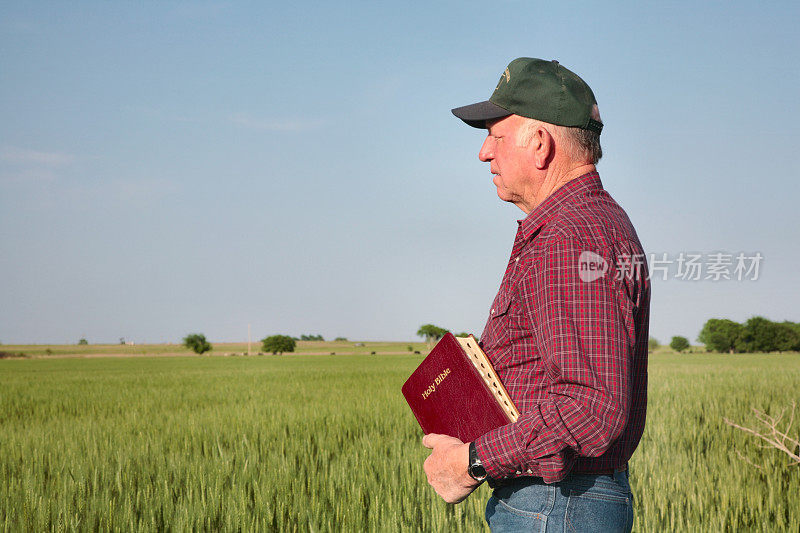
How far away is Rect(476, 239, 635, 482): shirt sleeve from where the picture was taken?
1.33 meters

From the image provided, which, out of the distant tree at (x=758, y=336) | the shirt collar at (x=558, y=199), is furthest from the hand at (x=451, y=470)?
the distant tree at (x=758, y=336)

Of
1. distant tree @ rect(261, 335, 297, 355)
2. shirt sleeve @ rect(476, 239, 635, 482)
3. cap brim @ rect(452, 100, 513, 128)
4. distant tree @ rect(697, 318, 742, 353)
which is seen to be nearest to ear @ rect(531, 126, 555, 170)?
cap brim @ rect(452, 100, 513, 128)

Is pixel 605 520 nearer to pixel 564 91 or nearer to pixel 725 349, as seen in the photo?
pixel 564 91

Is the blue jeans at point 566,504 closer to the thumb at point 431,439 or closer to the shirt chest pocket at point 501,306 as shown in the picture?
the thumb at point 431,439

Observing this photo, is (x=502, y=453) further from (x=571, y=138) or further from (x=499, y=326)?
(x=571, y=138)

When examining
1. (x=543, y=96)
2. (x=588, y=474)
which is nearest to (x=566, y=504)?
(x=588, y=474)

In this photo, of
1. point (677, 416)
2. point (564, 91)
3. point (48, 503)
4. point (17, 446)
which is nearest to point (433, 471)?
point (564, 91)

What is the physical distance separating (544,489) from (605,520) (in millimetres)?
178

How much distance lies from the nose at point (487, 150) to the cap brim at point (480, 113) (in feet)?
0.17

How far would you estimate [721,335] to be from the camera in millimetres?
80500

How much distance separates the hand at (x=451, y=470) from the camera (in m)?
1.48

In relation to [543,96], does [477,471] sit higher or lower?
lower

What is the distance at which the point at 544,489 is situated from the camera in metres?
1.51

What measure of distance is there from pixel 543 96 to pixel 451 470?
0.93 m
